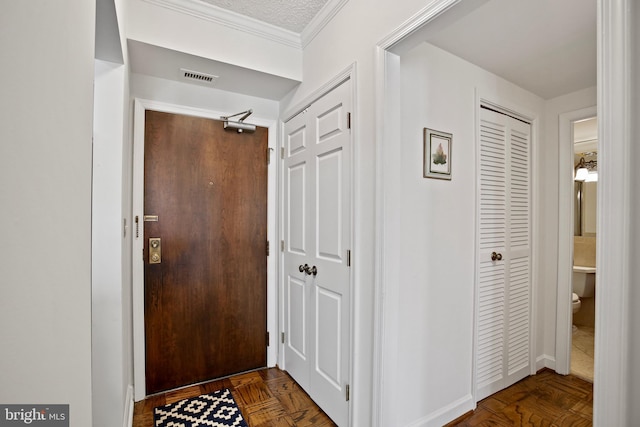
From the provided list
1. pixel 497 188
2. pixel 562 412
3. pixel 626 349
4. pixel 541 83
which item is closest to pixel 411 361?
pixel 626 349

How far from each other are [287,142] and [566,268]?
260 cm

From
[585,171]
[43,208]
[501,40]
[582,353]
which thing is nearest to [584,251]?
[585,171]

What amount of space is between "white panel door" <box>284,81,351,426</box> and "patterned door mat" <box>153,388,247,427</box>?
52 cm

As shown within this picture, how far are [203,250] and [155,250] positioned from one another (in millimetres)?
323

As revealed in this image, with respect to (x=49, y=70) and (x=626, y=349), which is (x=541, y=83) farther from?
(x=49, y=70)

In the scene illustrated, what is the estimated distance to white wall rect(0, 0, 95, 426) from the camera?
32cm

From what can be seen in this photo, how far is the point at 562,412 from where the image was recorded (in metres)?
2.04

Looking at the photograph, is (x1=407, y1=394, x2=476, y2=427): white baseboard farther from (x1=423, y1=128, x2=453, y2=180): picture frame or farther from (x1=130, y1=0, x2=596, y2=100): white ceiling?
(x1=130, y1=0, x2=596, y2=100): white ceiling

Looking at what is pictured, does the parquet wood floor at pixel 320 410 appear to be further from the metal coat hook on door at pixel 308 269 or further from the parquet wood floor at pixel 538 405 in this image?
the metal coat hook on door at pixel 308 269

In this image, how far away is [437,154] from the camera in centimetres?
184

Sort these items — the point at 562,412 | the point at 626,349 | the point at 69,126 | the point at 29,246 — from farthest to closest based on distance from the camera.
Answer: the point at 562,412, the point at 626,349, the point at 69,126, the point at 29,246

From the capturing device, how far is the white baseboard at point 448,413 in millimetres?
1763

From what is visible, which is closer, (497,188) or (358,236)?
(358,236)

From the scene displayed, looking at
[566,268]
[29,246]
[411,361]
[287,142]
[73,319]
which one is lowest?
[411,361]
